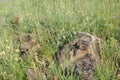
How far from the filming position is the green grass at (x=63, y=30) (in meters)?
3.27

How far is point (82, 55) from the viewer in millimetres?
3195

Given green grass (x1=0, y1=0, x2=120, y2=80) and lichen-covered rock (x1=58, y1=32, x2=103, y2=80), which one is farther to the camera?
green grass (x1=0, y1=0, x2=120, y2=80)

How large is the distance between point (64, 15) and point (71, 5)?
2.66 feet

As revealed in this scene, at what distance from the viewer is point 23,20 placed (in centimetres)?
487

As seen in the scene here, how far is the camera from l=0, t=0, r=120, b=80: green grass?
3.27m

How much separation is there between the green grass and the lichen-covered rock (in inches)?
3.9

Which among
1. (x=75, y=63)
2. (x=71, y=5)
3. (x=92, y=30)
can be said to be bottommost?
(x=75, y=63)

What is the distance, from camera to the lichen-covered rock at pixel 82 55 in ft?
9.90

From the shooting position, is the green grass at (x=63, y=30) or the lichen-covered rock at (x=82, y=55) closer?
the lichen-covered rock at (x=82, y=55)

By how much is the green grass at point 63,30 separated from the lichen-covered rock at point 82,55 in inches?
3.9

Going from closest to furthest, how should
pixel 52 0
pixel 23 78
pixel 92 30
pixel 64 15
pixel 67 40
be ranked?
pixel 23 78 < pixel 67 40 < pixel 92 30 < pixel 64 15 < pixel 52 0

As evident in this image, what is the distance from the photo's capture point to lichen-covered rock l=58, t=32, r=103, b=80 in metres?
3.02

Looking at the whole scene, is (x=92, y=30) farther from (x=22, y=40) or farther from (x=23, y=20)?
(x=23, y=20)

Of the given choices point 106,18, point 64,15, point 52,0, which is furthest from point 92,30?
point 52,0
